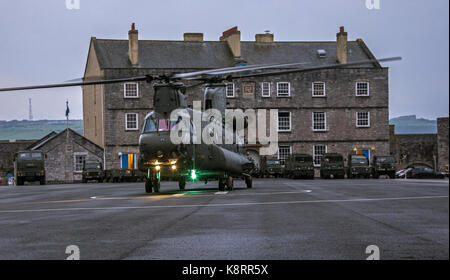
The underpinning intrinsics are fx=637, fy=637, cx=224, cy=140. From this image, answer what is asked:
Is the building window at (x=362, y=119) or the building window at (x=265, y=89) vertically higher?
the building window at (x=265, y=89)

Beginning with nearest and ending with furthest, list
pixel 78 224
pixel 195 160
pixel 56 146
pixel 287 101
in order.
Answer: pixel 78 224 < pixel 195 160 < pixel 56 146 < pixel 287 101

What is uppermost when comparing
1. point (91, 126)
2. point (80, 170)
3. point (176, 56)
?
point (176, 56)

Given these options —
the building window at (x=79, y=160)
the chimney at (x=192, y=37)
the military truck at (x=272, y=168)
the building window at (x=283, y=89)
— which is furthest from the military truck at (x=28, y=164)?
the building window at (x=283, y=89)

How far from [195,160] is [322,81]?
44007mm

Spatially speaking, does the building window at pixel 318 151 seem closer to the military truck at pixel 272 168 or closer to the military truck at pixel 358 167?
the military truck at pixel 272 168

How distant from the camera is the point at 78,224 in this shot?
10938mm

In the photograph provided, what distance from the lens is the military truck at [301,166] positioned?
176 ft

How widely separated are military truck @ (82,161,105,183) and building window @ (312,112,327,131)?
22817mm

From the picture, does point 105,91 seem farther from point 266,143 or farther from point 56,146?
point 266,143

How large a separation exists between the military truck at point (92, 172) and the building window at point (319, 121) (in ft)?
74.9

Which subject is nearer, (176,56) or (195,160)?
(195,160)

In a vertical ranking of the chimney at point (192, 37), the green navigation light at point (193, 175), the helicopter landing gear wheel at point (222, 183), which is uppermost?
the chimney at point (192, 37)

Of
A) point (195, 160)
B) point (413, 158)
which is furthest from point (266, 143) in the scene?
point (195, 160)

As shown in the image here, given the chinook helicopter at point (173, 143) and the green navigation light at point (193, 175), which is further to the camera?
the green navigation light at point (193, 175)
